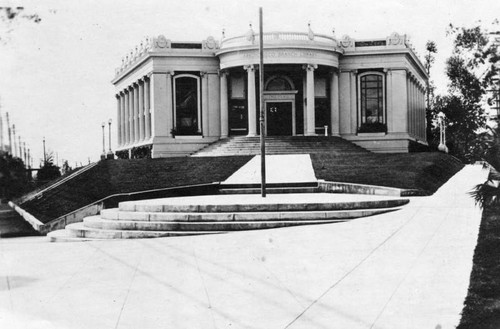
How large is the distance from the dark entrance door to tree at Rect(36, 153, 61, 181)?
611 inches

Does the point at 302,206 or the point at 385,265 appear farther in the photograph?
the point at 302,206

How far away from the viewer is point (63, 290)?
9.41 meters

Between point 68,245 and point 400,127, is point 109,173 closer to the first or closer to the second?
point 68,245

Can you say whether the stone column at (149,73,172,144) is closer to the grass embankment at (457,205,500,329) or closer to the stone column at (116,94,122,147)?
the stone column at (116,94,122,147)

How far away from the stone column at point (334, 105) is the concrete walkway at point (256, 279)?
33839 millimetres

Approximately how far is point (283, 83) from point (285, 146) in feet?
31.9

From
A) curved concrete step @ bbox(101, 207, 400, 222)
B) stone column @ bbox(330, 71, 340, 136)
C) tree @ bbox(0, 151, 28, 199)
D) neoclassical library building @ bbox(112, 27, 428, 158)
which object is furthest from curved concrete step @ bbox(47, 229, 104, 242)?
stone column @ bbox(330, 71, 340, 136)

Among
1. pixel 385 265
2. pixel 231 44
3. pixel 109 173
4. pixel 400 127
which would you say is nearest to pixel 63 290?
pixel 385 265

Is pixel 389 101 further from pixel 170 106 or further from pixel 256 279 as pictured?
pixel 256 279

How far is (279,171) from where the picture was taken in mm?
28266

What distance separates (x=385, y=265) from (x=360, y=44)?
4025 cm

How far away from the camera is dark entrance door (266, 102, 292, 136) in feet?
157

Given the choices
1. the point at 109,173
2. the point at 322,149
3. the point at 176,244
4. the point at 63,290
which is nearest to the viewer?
the point at 63,290

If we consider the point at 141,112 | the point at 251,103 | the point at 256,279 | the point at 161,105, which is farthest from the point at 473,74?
the point at 141,112
